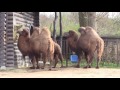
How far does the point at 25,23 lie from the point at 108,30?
1710 centimetres

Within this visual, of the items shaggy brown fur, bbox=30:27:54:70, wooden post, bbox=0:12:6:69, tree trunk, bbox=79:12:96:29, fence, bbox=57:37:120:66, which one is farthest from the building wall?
tree trunk, bbox=79:12:96:29

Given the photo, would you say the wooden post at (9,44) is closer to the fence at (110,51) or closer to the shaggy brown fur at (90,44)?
the shaggy brown fur at (90,44)

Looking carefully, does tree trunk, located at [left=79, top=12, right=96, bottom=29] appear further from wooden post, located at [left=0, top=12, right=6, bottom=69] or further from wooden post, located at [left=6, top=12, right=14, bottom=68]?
wooden post, located at [left=0, top=12, right=6, bottom=69]

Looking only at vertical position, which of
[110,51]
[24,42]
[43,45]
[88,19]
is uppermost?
[88,19]

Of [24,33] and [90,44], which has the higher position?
[24,33]

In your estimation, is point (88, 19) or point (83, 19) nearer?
point (88, 19)

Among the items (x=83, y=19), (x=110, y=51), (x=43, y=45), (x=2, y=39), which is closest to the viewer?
(x=43, y=45)

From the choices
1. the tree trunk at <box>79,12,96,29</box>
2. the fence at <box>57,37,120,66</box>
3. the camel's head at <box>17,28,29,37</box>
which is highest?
the tree trunk at <box>79,12,96,29</box>

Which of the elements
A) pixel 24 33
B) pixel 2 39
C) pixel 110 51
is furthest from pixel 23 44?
pixel 110 51

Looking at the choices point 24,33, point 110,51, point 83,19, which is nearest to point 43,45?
point 24,33

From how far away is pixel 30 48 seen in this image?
13.5 m

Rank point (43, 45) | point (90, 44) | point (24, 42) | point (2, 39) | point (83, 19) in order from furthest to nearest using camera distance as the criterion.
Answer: point (83, 19)
point (90, 44)
point (2, 39)
point (24, 42)
point (43, 45)

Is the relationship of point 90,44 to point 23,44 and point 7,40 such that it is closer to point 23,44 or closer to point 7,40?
point 23,44
